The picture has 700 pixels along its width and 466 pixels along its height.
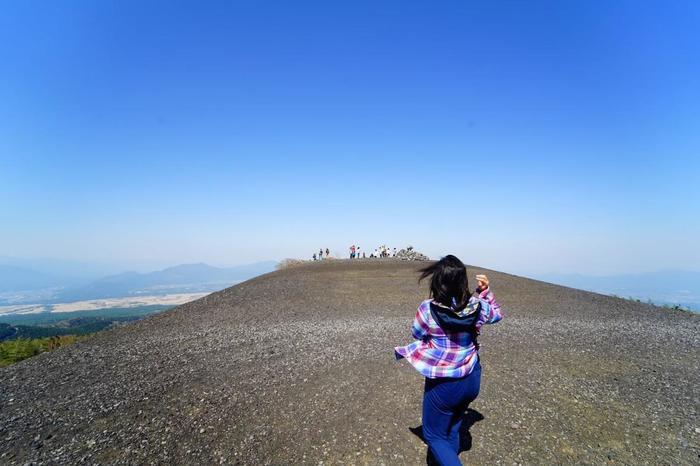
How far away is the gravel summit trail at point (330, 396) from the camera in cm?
516

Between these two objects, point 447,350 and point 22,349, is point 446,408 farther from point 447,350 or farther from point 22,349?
point 22,349

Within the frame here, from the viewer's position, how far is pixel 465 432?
5.57 m

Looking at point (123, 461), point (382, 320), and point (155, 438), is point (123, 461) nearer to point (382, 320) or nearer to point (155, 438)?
point (155, 438)

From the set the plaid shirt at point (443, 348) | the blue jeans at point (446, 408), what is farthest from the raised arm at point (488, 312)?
the blue jeans at point (446, 408)

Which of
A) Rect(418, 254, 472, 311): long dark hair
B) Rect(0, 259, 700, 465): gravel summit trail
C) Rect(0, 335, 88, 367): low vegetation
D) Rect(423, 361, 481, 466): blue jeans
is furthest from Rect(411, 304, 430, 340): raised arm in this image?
Rect(0, 335, 88, 367): low vegetation

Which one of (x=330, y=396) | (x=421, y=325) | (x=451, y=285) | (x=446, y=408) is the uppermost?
(x=451, y=285)

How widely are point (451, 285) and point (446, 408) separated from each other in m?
1.31

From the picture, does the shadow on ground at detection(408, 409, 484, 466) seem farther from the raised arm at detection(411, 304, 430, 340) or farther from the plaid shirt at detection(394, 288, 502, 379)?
the raised arm at detection(411, 304, 430, 340)

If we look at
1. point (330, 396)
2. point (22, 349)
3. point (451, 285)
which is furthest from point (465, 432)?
point (22, 349)

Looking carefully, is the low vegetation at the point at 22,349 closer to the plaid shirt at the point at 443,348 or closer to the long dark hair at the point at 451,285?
the plaid shirt at the point at 443,348

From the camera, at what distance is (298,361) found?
911cm

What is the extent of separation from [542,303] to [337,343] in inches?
463

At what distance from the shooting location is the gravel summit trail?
5.16 meters

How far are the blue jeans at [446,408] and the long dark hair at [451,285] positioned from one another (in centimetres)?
78
